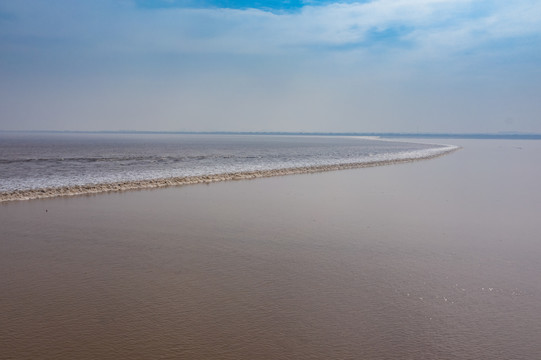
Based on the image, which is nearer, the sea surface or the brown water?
the brown water

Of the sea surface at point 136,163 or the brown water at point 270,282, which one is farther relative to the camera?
the sea surface at point 136,163

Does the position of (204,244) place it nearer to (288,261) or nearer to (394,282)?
(288,261)

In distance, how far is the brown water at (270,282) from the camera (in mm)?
5405

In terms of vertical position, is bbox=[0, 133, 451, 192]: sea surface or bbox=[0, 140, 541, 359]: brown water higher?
bbox=[0, 133, 451, 192]: sea surface

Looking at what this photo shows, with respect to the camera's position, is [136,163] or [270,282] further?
[136,163]

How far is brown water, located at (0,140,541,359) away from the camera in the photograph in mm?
5405

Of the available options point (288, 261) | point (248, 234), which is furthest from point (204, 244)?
point (288, 261)

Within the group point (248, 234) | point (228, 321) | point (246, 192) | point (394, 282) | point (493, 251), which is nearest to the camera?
point (228, 321)

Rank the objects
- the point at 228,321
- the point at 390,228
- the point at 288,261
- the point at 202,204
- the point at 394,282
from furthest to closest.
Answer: the point at 202,204, the point at 390,228, the point at 288,261, the point at 394,282, the point at 228,321

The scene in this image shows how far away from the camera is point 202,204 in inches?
631

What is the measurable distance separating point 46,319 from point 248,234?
19.3ft

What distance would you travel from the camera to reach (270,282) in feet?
24.8

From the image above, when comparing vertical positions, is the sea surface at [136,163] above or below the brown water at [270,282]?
above

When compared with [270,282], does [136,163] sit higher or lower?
higher
